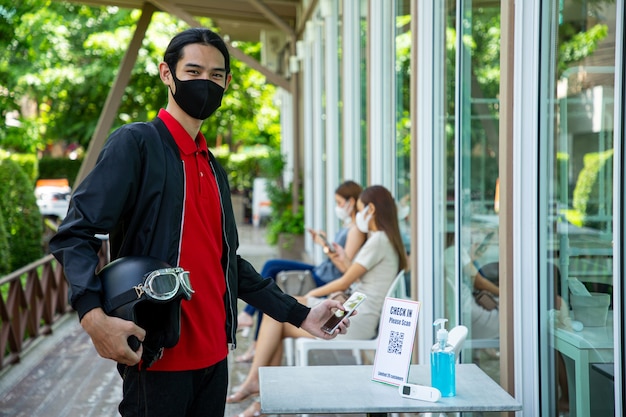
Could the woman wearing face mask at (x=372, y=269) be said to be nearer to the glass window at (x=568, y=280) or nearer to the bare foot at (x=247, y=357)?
the bare foot at (x=247, y=357)

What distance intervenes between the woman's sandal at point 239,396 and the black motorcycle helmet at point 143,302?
8.86 feet

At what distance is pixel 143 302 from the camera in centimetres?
174

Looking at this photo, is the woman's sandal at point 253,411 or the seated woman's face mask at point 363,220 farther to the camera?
the seated woman's face mask at point 363,220

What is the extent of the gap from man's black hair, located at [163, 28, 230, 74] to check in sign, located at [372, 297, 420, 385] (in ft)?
3.07

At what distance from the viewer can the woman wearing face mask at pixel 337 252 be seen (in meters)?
5.05

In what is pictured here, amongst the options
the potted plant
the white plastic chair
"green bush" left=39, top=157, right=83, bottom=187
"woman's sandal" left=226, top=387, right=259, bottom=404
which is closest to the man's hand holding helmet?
the white plastic chair

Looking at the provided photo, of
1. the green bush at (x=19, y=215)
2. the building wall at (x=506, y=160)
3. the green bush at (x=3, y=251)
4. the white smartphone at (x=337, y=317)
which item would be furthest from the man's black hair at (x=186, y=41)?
the green bush at (x=19, y=215)

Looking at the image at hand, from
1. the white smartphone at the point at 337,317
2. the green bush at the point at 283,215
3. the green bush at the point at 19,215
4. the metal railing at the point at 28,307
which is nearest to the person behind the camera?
the white smartphone at the point at 337,317

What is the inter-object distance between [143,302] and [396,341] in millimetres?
918

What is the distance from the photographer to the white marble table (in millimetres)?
2146

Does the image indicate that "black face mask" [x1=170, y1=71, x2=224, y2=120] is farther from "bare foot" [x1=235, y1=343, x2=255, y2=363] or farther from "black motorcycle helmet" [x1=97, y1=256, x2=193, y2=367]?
"bare foot" [x1=235, y1=343, x2=255, y2=363]

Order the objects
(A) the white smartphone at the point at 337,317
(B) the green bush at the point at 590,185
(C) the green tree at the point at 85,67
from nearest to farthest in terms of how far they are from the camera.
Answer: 1. (A) the white smartphone at the point at 337,317
2. (B) the green bush at the point at 590,185
3. (C) the green tree at the point at 85,67

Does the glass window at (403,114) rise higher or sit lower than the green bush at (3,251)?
higher

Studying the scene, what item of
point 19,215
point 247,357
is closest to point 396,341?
point 247,357
